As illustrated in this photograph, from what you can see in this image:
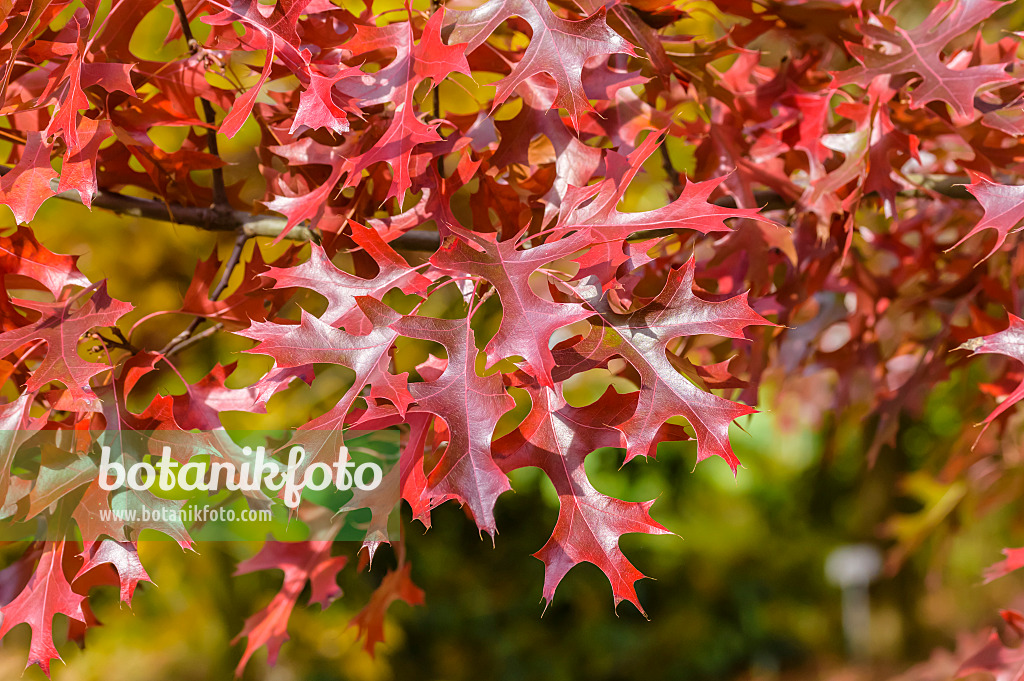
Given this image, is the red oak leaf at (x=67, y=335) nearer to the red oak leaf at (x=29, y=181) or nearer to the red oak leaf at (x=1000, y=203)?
the red oak leaf at (x=29, y=181)

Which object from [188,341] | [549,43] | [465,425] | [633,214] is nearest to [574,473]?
[465,425]

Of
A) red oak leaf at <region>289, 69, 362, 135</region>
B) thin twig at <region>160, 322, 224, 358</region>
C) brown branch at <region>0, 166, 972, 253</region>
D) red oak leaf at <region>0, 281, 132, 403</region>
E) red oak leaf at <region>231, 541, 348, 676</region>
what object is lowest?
red oak leaf at <region>231, 541, 348, 676</region>

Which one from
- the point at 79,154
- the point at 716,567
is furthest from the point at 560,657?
the point at 79,154

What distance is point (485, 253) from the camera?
20.9 inches

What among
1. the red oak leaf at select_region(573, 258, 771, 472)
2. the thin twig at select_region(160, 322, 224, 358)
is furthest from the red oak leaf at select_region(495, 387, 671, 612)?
the thin twig at select_region(160, 322, 224, 358)

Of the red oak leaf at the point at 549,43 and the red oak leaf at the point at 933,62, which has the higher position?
the red oak leaf at the point at 549,43

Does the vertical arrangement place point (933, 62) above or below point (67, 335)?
above

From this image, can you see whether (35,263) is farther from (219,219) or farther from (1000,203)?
(1000,203)

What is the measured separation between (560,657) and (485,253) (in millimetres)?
2915

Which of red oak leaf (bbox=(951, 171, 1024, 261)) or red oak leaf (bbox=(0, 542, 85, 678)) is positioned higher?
red oak leaf (bbox=(951, 171, 1024, 261))

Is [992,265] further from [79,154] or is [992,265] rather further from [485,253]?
[79,154]

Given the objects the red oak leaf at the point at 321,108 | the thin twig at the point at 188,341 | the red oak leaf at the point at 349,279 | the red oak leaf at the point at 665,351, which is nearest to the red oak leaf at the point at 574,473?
the red oak leaf at the point at 665,351

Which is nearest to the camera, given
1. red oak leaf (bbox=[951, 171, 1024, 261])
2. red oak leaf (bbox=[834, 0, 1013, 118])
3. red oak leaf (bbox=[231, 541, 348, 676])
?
red oak leaf (bbox=[951, 171, 1024, 261])

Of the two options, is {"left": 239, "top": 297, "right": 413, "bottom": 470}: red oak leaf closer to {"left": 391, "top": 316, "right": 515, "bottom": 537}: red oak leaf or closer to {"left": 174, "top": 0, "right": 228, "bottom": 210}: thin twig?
{"left": 391, "top": 316, "right": 515, "bottom": 537}: red oak leaf
